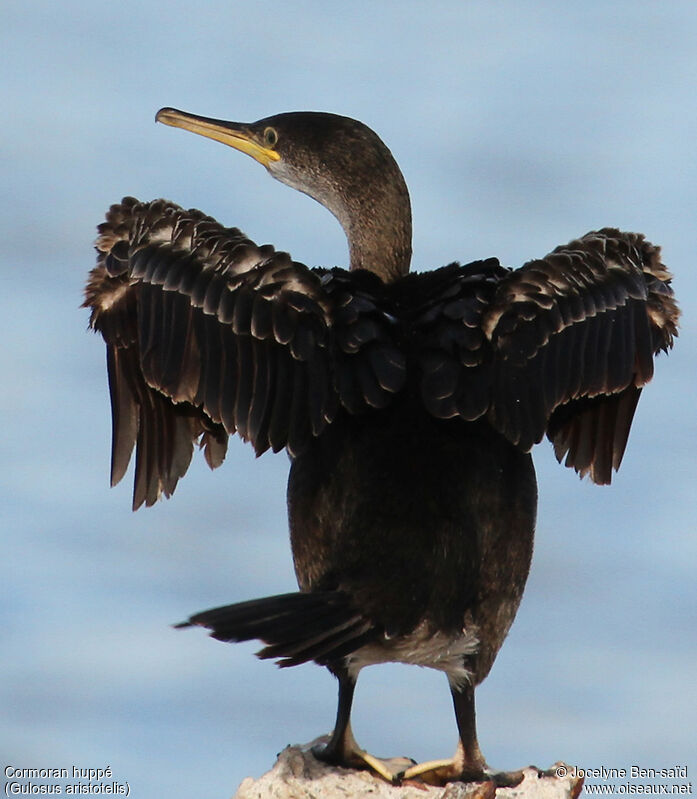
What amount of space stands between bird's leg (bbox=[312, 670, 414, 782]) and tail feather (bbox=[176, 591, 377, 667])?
0.64m

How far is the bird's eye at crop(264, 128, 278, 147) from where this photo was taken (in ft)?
31.4

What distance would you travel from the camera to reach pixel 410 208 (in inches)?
350

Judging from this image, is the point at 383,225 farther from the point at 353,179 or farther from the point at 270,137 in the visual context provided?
the point at 270,137

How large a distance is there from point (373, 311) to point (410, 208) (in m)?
1.87

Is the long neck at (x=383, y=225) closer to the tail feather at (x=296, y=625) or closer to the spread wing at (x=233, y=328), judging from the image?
the spread wing at (x=233, y=328)

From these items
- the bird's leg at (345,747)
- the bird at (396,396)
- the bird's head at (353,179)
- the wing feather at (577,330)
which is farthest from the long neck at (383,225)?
the bird's leg at (345,747)

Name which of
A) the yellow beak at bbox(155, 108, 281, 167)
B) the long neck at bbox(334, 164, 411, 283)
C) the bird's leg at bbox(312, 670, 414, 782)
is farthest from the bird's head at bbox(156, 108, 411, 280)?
the bird's leg at bbox(312, 670, 414, 782)

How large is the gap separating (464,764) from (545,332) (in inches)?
78.3

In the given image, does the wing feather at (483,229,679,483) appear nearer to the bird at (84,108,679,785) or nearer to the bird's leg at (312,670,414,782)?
the bird at (84,108,679,785)

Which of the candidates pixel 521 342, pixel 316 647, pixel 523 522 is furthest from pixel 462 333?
pixel 316 647

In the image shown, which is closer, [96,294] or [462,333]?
[462,333]

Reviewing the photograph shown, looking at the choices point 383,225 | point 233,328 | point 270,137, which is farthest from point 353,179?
point 233,328

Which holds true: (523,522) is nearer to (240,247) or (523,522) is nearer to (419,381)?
(419,381)

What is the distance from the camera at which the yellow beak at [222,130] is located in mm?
9734
